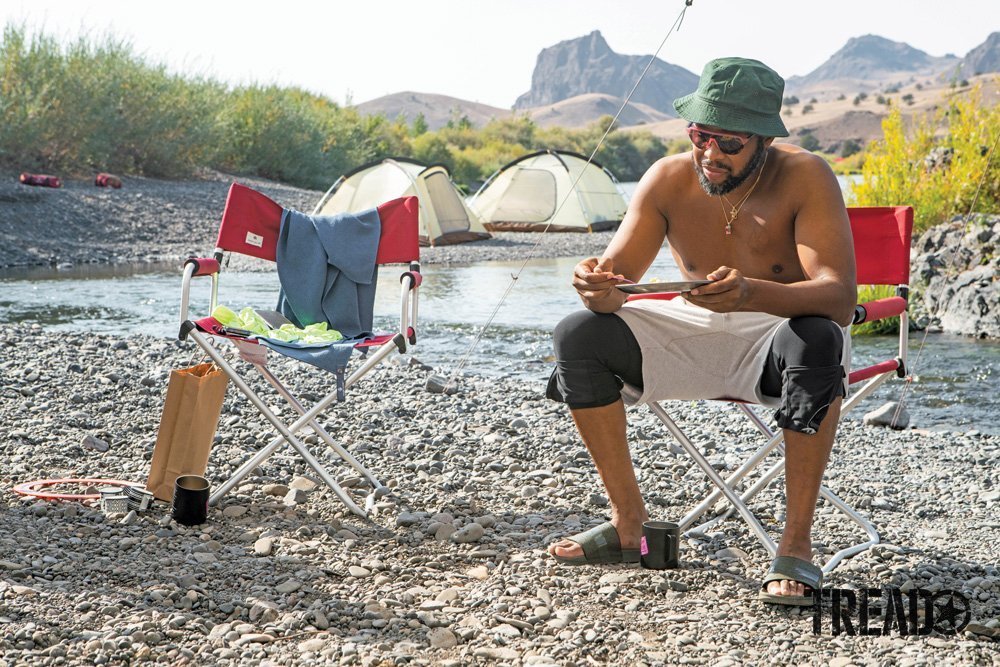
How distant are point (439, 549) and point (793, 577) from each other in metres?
0.95

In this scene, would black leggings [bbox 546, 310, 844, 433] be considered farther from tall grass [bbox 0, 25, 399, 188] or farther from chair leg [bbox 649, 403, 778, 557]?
tall grass [bbox 0, 25, 399, 188]

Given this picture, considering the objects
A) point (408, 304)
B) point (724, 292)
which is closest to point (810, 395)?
point (724, 292)

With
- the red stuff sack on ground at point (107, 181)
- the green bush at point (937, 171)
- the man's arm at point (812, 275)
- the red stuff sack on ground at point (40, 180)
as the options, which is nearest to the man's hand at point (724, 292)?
the man's arm at point (812, 275)

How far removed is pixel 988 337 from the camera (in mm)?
7441

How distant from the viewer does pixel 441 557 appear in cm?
280

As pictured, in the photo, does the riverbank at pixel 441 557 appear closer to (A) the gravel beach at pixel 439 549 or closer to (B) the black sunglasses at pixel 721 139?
(A) the gravel beach at pixel 439 549

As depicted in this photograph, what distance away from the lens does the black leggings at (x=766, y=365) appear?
2.38 m

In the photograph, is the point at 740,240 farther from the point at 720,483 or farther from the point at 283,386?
the point at 283,386

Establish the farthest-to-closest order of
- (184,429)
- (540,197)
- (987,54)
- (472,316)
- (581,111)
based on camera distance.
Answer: (581,111)
(987,54)
(540,197)
(472,316)
(184,429)

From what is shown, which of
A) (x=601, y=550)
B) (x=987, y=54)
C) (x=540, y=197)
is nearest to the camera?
(x=601, y=550)

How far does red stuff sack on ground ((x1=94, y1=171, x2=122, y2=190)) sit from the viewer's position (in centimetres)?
1756

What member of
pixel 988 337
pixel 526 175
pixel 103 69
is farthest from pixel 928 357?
pixel 103 69

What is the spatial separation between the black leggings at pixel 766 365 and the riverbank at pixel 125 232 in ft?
35.0

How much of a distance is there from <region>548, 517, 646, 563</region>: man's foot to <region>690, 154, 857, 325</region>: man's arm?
664 millimetres
